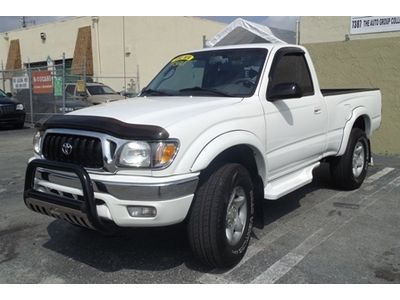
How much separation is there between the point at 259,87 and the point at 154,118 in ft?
4.29

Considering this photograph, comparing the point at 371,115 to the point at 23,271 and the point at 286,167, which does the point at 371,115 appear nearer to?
the point at 286,167

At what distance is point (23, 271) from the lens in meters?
3.87

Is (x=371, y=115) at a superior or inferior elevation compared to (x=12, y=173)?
superior

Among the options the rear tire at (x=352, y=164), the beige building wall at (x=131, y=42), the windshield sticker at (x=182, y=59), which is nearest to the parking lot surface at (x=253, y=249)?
the rear tire at (x=352, y=164)

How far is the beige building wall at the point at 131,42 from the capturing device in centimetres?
2692

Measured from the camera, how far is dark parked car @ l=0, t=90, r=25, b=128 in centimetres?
1548

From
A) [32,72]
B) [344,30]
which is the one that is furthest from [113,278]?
[32,72]

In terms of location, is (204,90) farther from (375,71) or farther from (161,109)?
(375,71)

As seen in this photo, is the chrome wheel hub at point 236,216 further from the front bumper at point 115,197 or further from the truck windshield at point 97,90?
the truck windshield at point 97,90

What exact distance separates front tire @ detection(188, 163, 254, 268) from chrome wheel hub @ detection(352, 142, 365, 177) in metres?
3.03

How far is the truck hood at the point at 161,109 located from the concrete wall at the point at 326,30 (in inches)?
297

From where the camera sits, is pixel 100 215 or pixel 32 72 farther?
pixel 32 72

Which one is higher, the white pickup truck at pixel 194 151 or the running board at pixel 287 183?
the white pickup truck at pixel 194 151

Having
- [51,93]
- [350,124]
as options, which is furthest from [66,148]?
[51,93]
